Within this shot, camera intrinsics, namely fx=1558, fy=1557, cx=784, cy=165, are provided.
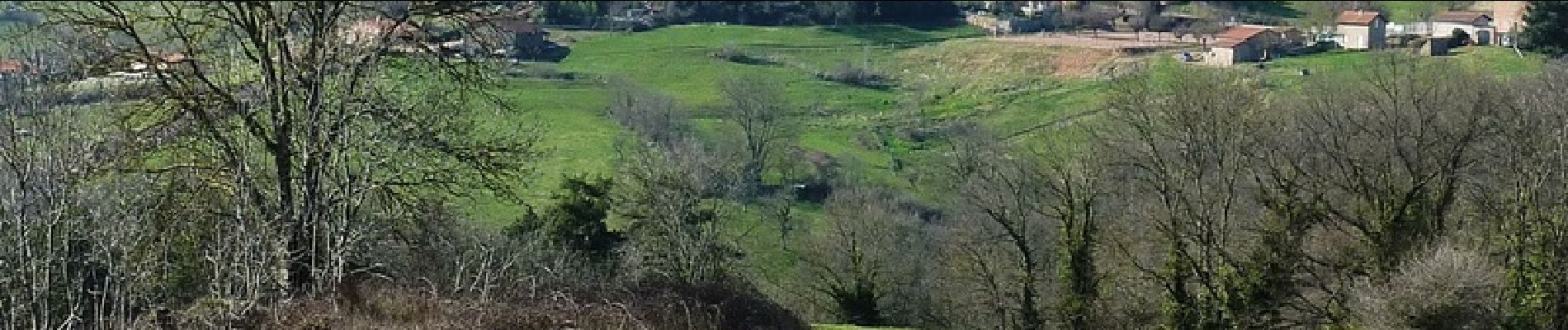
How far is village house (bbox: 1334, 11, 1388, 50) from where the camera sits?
5966 cm

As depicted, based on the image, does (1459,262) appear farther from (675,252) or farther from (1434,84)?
(675,252)

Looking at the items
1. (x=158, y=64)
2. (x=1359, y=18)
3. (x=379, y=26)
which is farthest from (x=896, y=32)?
(x=158, y=64)

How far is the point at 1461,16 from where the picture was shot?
61.7m

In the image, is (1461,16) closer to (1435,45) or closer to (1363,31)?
(1363,31)

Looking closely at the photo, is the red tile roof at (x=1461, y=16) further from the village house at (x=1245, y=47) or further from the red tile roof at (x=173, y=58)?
the red tile roof at (x=173, y=58)

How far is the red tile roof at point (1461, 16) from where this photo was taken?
198 feet

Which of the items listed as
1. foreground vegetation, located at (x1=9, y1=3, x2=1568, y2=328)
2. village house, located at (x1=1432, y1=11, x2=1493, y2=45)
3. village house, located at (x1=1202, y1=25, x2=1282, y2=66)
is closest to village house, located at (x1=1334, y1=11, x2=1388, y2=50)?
village house, located at (x1=1432, y1=11, x2=1493, y2=45)

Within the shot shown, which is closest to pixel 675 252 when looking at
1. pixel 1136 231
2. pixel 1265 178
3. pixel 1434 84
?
pixel 1136 231

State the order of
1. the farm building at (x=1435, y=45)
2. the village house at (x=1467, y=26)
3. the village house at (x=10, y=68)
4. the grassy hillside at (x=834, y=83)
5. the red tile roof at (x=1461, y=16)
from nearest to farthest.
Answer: the village house at (x=10, y=68) < the grassy hillside at (x=834, y=83) < the farm building at (x=1435, y=45) < the village house at (x=1467, y=26) < the red tile roof at (x=1461, y=16)

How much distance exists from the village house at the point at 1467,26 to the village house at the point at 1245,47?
6099mm

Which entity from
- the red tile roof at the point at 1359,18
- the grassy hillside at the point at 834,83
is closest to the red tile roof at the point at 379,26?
the grassy hillside at the point at 834,83

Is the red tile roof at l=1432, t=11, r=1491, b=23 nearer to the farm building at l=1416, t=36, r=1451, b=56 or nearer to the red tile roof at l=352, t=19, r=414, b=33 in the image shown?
the farm building at l=1416, t=36, r=1451, b=56

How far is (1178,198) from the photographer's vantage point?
2152cm

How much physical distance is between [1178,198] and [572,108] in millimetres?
30927
